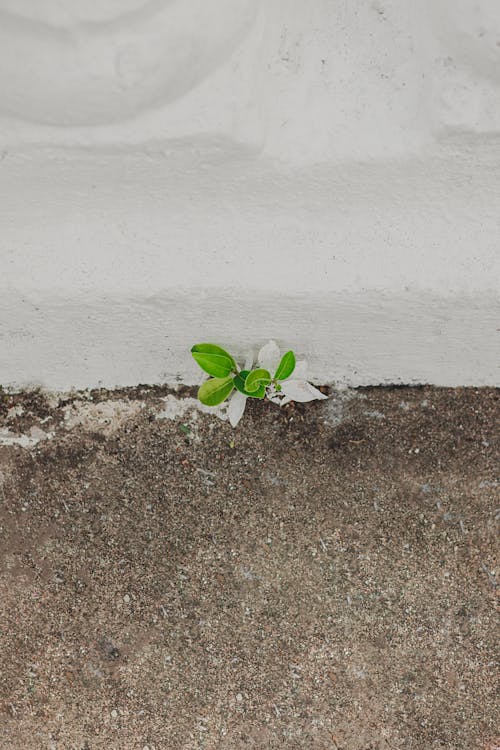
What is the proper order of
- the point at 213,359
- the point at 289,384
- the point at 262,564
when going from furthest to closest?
the point at 262,564, the point at 289,384, the point at 213,359

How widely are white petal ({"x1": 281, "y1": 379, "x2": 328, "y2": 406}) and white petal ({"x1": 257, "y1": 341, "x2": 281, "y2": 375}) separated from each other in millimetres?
78

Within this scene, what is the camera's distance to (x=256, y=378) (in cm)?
127

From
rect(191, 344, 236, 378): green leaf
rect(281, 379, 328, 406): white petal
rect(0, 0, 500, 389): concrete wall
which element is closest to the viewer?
rect(0, 0, 500, 389): concrete wall

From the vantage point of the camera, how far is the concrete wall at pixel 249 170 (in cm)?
99

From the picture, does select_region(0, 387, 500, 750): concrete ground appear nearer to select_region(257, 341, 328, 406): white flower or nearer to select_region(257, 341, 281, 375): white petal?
select_region(257, 341, 328, 406): white flower

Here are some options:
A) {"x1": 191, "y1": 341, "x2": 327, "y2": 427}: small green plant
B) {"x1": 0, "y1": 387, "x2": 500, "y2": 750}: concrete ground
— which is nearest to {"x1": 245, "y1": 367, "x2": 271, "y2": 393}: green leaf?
{"x1": 191, "y1": 341, "x2": 327, "y2": 427}: small green plant

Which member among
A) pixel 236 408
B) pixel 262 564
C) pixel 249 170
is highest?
pixel 249 170

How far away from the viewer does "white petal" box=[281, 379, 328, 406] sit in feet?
4.48

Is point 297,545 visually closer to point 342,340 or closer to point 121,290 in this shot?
point 342,340

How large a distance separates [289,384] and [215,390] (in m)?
0.17

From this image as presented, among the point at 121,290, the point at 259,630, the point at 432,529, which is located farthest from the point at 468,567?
the point at 121,290

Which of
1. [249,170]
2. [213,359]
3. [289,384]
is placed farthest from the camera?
[289,384]

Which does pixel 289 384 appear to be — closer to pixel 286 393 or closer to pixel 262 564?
pixel 286 393

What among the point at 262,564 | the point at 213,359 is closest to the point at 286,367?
the point at 213,359
